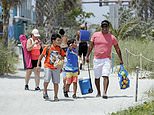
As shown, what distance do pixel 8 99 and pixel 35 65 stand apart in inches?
78.1

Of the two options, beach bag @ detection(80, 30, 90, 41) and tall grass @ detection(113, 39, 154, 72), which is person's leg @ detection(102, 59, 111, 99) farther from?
beach bag @ detection(80, 30, 90, 41)

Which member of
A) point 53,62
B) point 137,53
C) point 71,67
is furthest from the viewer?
point 137,53

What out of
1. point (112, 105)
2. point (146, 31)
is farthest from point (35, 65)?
point (146, 31)

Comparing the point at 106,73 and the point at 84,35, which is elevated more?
the point at 84,35

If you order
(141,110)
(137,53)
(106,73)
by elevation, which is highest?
(137,53)

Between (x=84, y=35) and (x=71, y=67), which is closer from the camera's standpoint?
(x=71, y=67)

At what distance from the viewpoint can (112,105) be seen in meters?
10.2

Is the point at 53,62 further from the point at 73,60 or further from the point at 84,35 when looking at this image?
the point at 84,35

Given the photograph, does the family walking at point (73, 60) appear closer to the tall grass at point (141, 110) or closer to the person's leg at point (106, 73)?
the person's leg at point (106, 73)

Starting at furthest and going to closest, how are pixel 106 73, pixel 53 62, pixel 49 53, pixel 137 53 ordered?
pixel 137 53 < pixel 106 73 < pixel 49 53 < pixel 53 62

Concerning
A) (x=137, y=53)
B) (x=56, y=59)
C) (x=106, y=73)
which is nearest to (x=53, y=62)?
(x=56, y=59)

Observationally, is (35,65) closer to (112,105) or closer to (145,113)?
(112,105)

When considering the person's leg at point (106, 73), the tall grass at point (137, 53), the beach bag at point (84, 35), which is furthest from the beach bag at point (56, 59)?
the beach bag at point (84, 35)

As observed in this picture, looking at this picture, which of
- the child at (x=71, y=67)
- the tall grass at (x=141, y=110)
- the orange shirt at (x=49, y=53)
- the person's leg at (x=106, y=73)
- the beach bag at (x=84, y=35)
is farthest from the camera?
the beach bag at (x=84, y=35)
